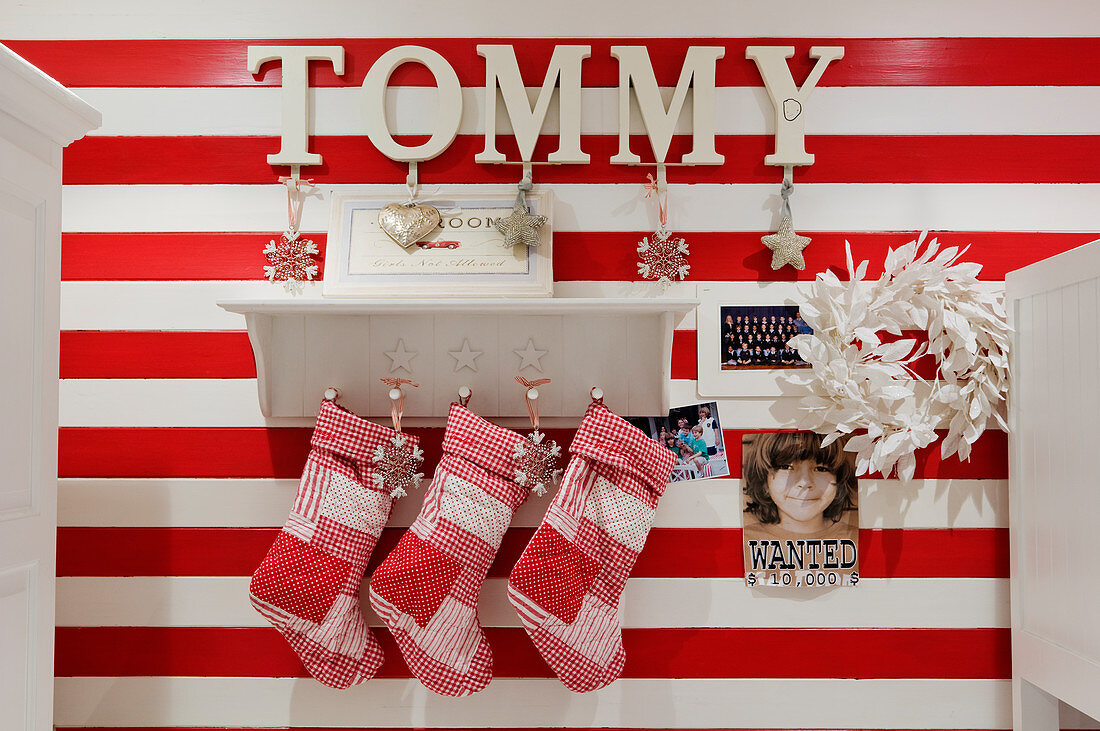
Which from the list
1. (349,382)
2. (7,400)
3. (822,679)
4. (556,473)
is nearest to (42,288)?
(7,400)

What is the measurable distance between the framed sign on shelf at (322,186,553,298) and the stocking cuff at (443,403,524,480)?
0.26 m

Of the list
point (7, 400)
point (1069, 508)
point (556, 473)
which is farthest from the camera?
point (556, 473)

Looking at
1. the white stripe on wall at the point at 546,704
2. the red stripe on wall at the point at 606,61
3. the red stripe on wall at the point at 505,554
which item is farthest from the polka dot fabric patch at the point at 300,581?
the red stripe on wall at the point at 606,61

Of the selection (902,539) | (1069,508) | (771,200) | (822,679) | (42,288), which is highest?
(771,200)

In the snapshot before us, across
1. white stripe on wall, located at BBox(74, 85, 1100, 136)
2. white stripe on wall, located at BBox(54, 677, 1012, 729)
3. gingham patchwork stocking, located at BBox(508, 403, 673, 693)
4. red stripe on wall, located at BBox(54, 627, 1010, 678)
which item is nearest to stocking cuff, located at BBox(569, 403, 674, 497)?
gingham patchwork stocking, located at BBox(508, 403, 673, 693)

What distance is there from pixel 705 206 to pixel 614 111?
0.28 metres

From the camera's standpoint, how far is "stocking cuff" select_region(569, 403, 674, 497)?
1.51 m

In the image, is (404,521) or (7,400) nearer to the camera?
(7,400)

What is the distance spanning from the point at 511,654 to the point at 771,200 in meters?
1.12

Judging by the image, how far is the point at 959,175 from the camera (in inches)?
65.4

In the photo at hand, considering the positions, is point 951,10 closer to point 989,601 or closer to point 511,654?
point 989,601

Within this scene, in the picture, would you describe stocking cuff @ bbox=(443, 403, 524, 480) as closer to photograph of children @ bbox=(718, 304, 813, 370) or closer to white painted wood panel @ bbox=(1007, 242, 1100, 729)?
photograph of children @ bbox=(718, 304, 813, 370)

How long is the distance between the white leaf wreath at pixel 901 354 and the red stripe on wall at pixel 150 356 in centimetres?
119

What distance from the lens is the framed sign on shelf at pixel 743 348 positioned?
164cm
